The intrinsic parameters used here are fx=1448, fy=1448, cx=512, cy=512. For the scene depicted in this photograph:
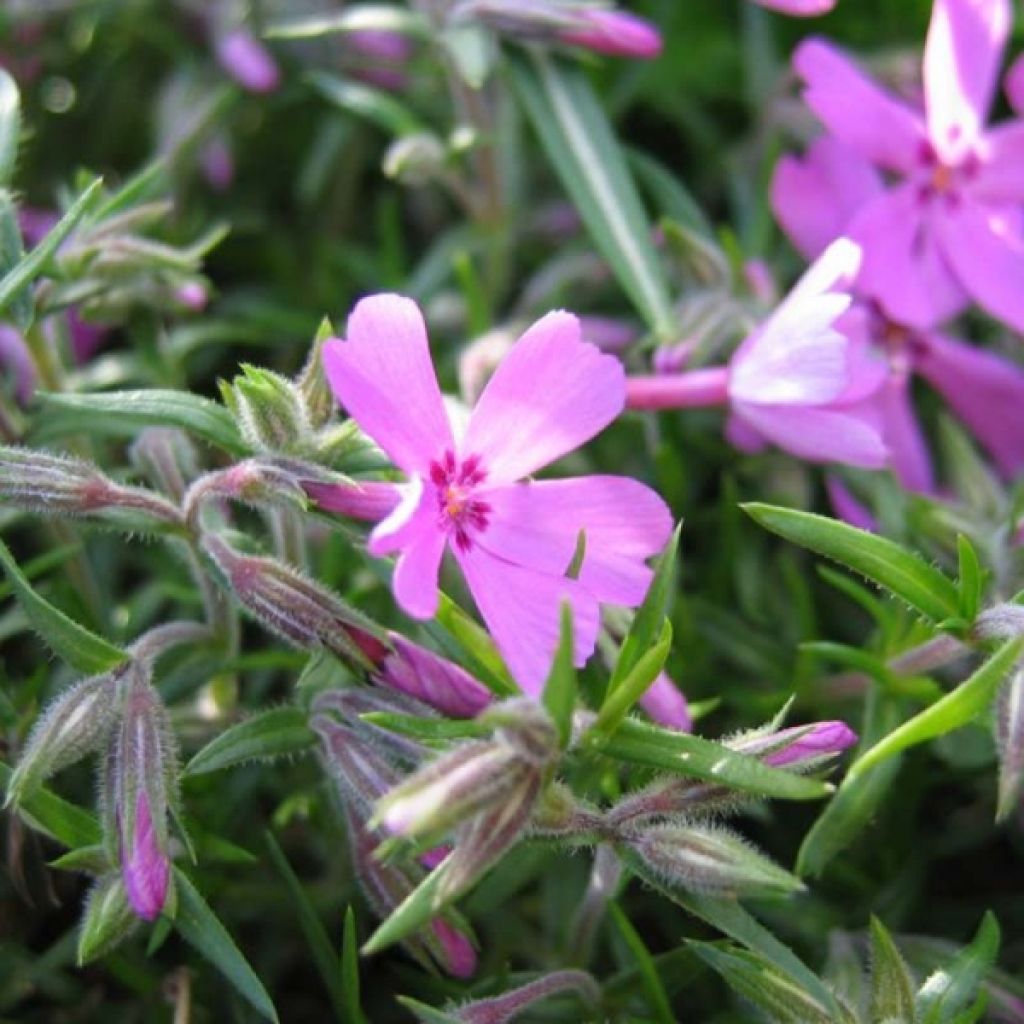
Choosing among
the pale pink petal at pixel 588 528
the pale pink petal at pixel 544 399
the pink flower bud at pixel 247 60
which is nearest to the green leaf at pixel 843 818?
the pale pink petal at pixel 588 528

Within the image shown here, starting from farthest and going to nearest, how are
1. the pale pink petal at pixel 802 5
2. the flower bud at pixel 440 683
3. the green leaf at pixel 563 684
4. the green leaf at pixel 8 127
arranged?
the pale pink petal at pixel 802 5 < the green leaf at pixel 8 127 < the flower bud at pixel 440 683 < the green leaf at pixel 563 684

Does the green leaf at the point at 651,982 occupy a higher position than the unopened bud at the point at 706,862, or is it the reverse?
→ the unopened bud at the point at 706,862

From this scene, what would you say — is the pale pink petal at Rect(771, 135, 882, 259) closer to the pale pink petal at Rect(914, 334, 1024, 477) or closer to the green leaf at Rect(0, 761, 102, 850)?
the pale pink petal at Rect(914, 334, 1024, 477)

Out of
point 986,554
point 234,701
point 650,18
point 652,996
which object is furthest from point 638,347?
point 650,18

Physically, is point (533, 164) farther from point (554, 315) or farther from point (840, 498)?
point (554, 315)

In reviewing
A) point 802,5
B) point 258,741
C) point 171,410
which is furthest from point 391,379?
point 802,5

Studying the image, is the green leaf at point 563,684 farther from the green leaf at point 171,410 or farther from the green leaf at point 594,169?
the green leaf at point 594,169
